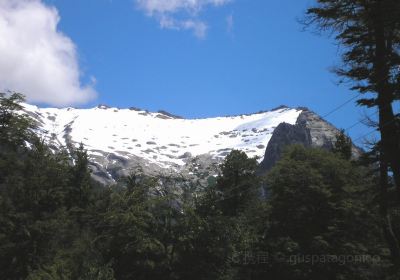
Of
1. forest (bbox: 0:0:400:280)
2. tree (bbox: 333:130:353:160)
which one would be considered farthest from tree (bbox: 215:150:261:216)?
tree (bbox: 333:130:353:160)

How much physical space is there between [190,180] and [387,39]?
12.8 metres

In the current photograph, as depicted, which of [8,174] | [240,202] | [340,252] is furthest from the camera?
[240,202]

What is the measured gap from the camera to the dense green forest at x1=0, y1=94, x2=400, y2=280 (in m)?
18.4

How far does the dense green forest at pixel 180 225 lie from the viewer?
18.4m

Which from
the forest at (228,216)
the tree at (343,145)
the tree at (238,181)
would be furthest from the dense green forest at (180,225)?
the tree at (343,145)

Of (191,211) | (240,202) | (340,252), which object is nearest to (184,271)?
(191,211)

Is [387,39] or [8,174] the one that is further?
[8,174]

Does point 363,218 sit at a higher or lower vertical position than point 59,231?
higher

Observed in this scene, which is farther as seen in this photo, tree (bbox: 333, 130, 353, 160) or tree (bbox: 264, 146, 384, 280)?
tree (bbox: 333, 130, 353, 160)

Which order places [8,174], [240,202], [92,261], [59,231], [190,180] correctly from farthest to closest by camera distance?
[240,202] → [190,180] → [8,174] → [59,231] → [92,261]

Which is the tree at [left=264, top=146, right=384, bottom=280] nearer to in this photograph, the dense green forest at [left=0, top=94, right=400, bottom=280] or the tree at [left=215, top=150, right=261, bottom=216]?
the dense green forest at [left=0, top=94, right=400, bottom=280]

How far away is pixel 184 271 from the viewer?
76.3 ft

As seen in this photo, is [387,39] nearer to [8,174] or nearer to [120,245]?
[120,245]

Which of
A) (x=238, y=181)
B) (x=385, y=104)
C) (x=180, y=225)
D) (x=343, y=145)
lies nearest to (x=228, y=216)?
(x=180, y=225)
